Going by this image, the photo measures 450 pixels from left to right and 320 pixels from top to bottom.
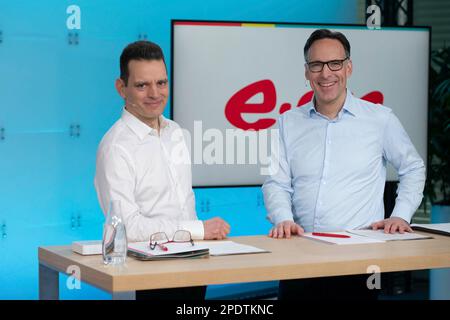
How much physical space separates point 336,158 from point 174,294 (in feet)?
3.50

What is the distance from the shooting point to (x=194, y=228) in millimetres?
3189

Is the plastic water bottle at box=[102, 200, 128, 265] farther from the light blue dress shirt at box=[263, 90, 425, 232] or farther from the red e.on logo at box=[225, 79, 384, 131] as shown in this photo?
the red e.on logo at box=[225, 79, 384, 131]

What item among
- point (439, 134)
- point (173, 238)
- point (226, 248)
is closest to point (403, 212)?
point (226, 248)

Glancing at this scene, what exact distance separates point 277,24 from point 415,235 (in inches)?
98.3

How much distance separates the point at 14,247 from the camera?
5.48 metres

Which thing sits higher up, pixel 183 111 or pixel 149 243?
pixel 183 111

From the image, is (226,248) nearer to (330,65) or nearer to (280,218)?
(280,218)

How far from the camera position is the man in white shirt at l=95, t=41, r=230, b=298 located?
3.09m

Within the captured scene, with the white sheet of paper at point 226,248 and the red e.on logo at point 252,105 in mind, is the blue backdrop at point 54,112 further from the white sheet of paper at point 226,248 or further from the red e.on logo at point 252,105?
the white sheet of paper at point 226,248

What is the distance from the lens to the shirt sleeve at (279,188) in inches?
141

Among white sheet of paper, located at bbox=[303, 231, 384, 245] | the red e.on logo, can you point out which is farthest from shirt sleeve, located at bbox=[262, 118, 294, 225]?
the red e.on logo

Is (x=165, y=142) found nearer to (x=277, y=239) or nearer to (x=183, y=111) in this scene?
(x=277, y=239)
